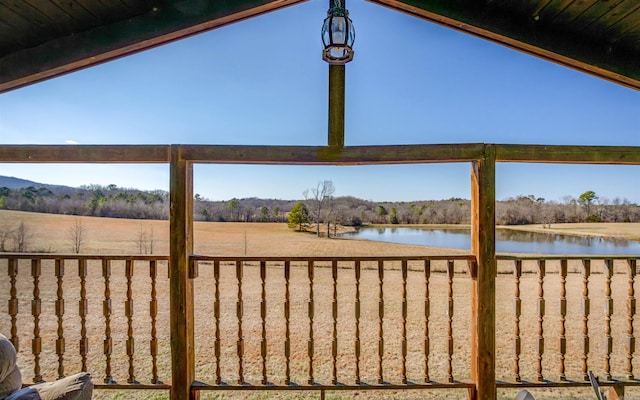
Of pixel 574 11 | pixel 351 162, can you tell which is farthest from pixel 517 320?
pixel 574 11

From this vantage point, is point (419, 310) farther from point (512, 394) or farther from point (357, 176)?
point (357, 176)

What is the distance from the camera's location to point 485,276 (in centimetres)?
191

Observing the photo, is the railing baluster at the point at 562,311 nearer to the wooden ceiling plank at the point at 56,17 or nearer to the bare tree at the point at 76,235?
the wooden ceiling plank at the point at 56,17

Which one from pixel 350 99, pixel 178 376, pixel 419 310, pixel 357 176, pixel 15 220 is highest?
pixel 350 99

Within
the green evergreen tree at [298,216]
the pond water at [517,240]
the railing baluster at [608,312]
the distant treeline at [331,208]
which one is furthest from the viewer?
the green evergreen tree at [298,216]

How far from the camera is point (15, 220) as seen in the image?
8.62 feet

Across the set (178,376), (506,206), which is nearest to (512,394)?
(506,206)

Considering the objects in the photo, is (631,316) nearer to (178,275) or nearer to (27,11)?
(178,275)

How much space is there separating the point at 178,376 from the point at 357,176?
207 cm

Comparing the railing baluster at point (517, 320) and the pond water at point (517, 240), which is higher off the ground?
the pond water at point (517, 240)

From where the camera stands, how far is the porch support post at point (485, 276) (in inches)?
75.1

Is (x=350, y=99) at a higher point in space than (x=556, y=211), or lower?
higher

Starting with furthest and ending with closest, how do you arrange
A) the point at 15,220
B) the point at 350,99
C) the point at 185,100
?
the point at 185,100, the point at 15,220, the point at 350,99

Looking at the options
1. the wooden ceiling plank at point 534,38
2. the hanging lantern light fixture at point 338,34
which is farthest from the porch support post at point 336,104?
the wooden ceiling plank at point 534,38
